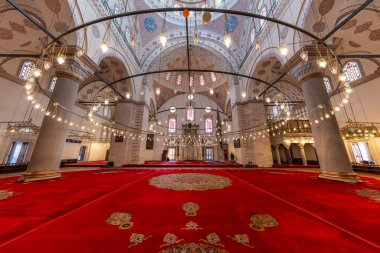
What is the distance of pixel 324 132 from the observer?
445 cm

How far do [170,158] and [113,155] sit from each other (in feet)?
33.3

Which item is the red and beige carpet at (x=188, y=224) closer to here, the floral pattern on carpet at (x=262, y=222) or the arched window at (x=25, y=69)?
the floral pattern on carpet at (x=262, y=222)

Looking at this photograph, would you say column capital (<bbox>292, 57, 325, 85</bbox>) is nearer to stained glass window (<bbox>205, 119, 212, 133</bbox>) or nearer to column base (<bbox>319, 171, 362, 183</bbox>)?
column base (<bbox>319, 171, 362, 183</bbox>)

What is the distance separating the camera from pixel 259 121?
10.1 meters

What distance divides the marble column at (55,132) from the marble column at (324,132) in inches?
330

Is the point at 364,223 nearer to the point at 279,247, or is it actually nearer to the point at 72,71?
the point at 279,247

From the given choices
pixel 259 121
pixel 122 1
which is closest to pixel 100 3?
pixel 122 1

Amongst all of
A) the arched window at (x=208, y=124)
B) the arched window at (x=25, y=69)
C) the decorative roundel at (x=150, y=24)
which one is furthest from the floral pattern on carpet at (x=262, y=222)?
the arched window at (x=208, y=124)

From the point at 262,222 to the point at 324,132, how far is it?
464 cm

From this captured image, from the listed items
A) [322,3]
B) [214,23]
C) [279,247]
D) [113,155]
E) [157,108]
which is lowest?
[279,247]

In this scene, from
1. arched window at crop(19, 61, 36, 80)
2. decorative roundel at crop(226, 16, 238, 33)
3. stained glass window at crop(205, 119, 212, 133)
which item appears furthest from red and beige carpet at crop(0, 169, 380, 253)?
stained glass window at crop(205, 119, 212, 133)

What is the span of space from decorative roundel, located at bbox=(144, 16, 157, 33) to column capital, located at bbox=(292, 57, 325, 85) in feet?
38.0

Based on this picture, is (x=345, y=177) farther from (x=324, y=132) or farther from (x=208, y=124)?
(x=208, y=124)

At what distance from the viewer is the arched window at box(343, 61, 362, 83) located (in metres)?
9.60
